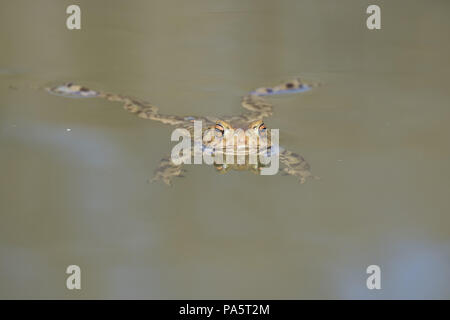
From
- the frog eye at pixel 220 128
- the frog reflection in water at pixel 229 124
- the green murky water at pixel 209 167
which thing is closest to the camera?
the green murky water at pixel 209 167

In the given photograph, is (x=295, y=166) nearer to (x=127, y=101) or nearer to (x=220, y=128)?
(x=220, y=128)

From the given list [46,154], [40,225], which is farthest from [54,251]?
[46,154]

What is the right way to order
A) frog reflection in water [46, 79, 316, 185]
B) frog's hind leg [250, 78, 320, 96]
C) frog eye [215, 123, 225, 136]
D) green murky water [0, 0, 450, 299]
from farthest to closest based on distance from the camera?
frog's hind leg [250, 78, 320, 96] → frog eye [215, 123, 225, 136] → frog reflection in water [46, 79, 316, 185] → green murky water [0, 0, 450, 299]

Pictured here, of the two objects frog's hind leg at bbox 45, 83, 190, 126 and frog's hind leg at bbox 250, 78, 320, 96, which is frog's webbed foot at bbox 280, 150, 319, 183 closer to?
frog's hind leg at bbox 45, 83, 190, 126

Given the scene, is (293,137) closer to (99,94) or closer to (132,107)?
(132,107)

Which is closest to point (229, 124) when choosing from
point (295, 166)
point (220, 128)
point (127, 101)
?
point (220, 128)

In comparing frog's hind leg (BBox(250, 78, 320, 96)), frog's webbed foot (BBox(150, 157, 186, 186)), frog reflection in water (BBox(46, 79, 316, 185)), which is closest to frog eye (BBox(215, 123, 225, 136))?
frog reflection in water (BBox(46, 79, 316, 185))

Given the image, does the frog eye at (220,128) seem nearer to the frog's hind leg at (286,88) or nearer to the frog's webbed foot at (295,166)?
the frog's webbed foot at (295,166)

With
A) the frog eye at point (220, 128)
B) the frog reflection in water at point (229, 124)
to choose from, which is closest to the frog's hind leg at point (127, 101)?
the frog reflection in water at point (229, 124)
